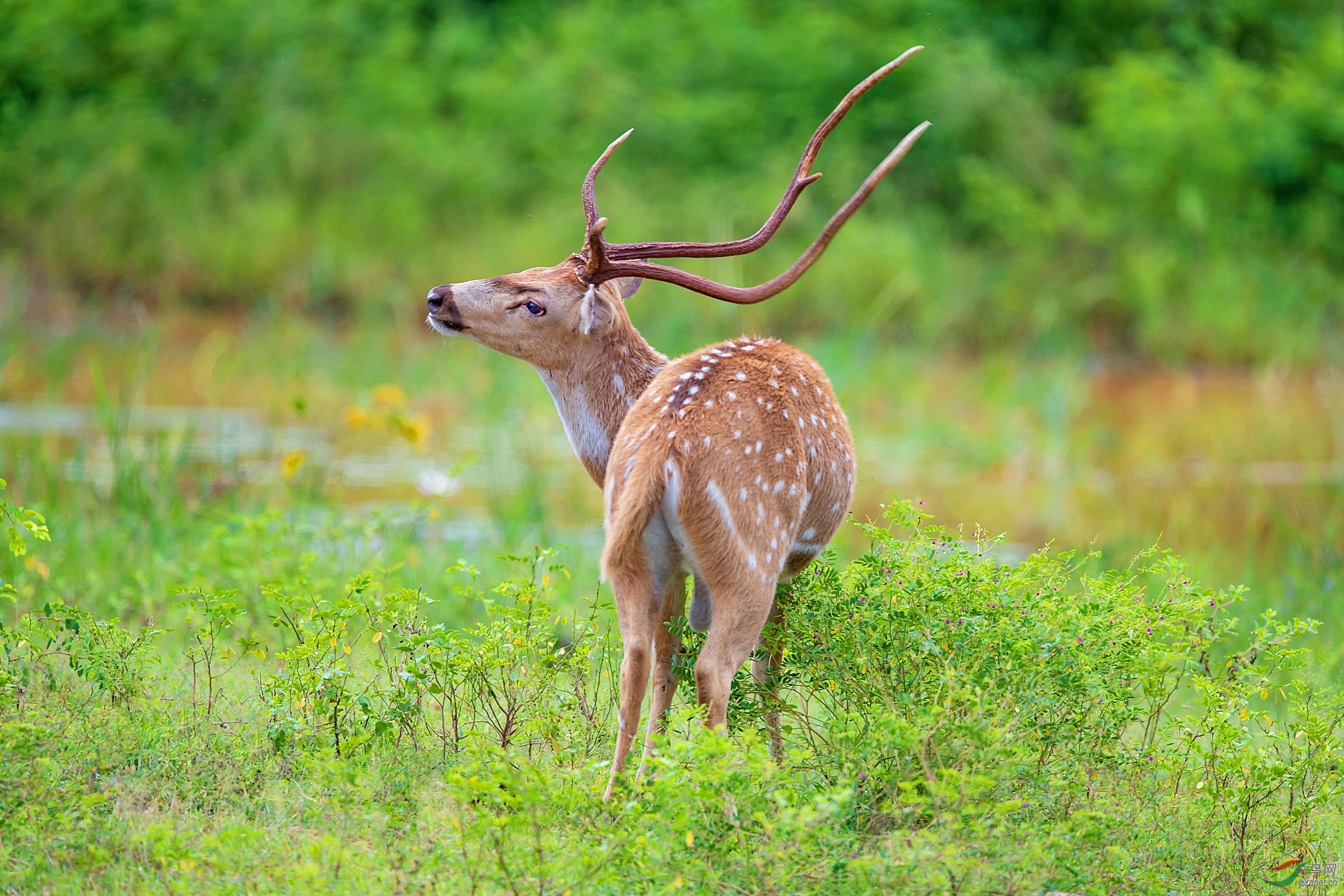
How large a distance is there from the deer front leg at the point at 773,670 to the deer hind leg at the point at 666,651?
0.85 ft

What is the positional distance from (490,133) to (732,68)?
3.22 metres

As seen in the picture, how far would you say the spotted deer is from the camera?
398 cm

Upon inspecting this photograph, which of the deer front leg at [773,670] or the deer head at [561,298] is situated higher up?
the deer head at [561,298]

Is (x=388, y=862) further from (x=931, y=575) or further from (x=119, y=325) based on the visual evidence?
(x=119, y=325)

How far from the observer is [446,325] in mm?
4887

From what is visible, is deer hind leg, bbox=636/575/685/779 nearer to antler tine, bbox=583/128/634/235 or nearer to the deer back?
the deer back

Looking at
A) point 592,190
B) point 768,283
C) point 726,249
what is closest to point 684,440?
point 768,283

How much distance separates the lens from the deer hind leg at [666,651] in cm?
428

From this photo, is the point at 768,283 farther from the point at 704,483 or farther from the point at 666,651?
the point at 666,651

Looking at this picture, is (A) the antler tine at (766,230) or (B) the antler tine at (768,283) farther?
(A) the antler tine at (766,230)

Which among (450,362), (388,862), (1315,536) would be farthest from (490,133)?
(388,862)

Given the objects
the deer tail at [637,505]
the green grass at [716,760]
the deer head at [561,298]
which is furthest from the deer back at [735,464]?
the deer head at [561,298]

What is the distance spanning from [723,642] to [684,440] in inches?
21.9

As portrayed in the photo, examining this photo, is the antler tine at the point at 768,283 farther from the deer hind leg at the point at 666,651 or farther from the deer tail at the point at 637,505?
the deer hind leg at the point at 666,651
